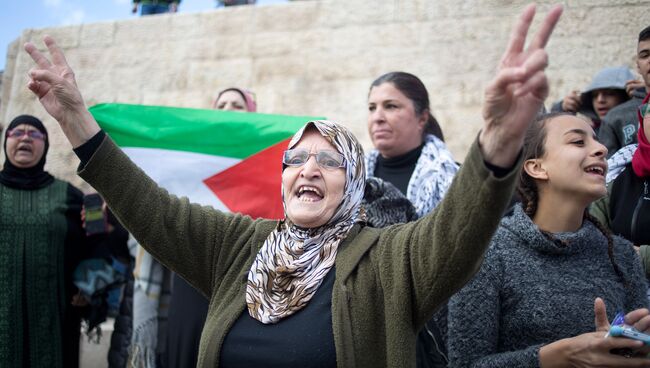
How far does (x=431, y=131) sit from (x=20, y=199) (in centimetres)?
255

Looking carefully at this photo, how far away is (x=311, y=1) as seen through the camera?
6488mm

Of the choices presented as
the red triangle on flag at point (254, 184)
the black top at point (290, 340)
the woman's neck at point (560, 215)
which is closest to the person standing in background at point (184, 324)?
the red triangle on flag at point (254, 184)

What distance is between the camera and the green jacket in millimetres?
1677

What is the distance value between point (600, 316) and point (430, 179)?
144cm

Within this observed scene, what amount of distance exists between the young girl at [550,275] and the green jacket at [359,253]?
0.40m

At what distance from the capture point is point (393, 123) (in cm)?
360

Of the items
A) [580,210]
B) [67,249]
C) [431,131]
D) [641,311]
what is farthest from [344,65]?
[641,311]

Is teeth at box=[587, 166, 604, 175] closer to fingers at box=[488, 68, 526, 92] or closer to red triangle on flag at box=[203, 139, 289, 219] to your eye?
fingers at box=[488, 68, 526, 92]

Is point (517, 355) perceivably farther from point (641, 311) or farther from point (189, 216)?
point (189, 216)

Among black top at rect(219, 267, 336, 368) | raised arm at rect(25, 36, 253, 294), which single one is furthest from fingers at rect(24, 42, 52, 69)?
black top at rect(219, 267, 336, 368)

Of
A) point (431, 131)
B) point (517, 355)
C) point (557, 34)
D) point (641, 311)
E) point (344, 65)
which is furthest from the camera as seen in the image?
point (344, 65)

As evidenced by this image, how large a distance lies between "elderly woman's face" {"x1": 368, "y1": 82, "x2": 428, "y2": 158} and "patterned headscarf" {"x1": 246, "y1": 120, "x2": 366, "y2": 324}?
4.45 feet

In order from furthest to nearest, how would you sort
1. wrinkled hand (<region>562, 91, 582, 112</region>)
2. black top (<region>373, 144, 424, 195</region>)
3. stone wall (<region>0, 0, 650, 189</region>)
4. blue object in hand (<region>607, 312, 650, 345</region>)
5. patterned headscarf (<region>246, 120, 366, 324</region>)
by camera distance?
stone wall (<region>0, 0, 650, 189</region>) < wrinkled hand (<region>562, 91, 582, 112</region>) < black top (<region>373, 144, 424, 195</region>) < patterned headscarf (<region>246, 120, 366, 324</region>) < blue object in hand (<region>607, 312, 650, 345</region>)

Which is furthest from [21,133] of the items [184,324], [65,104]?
[65,104]
